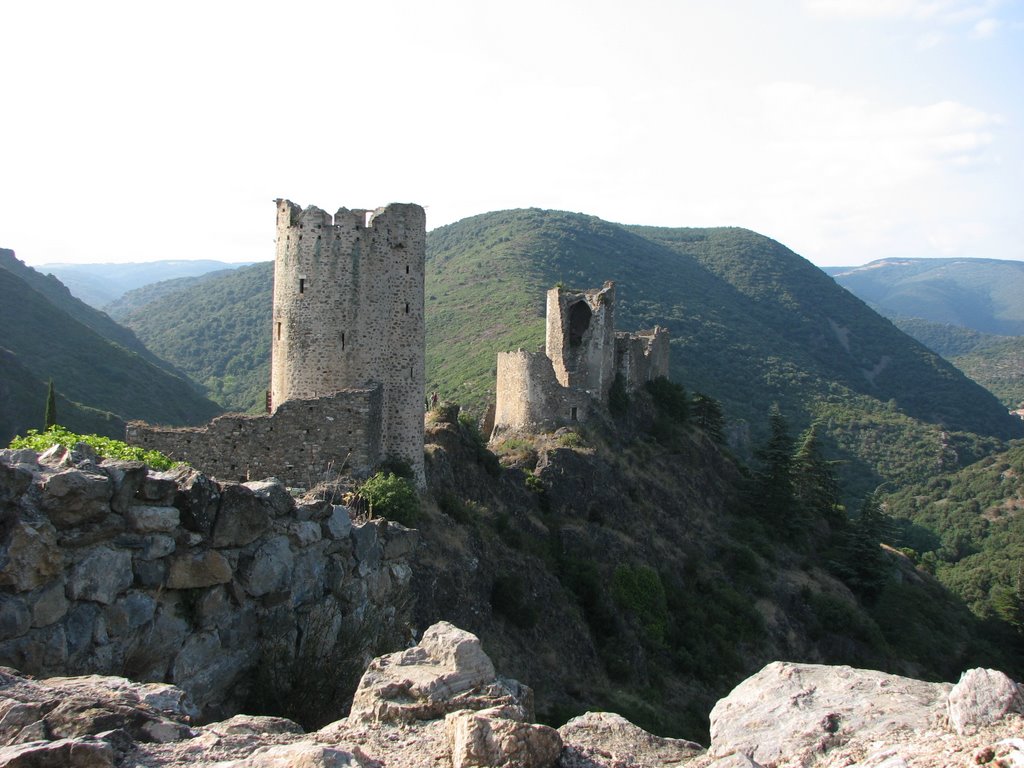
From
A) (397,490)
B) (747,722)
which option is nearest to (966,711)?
(747,722)

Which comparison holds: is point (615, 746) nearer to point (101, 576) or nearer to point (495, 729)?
point (495, 729)

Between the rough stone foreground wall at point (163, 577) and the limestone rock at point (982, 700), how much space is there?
565 centimetres

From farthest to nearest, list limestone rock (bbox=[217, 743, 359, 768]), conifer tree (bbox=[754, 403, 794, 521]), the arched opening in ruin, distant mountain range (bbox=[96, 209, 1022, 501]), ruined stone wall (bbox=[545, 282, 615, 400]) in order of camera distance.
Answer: distant mountain range (bbox=[96, 209, 1022, 501])
conifer tree (bbox=[754, 403, 794, 521])
the arched opening in ruin
ruined stone wall (bbox=[545, 282, 615, 400])
limestone rock (bbox=[217, 743, 359, 768])

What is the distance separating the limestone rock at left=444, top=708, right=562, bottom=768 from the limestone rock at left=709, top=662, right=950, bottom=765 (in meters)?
1.17

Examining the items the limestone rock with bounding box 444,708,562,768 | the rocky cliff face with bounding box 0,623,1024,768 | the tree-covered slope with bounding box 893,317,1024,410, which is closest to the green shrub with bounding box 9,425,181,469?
the rocky cliff face with bounding box 0,623,1024,768

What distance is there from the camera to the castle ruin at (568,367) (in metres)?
32.2

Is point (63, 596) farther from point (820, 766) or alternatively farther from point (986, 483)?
point (986, 483)

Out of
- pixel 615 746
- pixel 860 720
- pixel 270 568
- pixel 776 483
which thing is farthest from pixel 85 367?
pixel 860 720

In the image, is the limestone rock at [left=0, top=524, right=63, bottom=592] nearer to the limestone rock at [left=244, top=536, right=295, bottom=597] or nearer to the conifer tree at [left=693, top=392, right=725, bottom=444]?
the limestone rock at [left=244, top=536, right=295, bottom=597]

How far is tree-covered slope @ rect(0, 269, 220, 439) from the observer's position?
52.4m

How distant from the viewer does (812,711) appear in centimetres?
596

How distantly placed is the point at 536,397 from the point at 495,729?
26.9 m

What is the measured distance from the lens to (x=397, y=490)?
53.7 feet

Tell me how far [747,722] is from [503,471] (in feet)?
67.9
